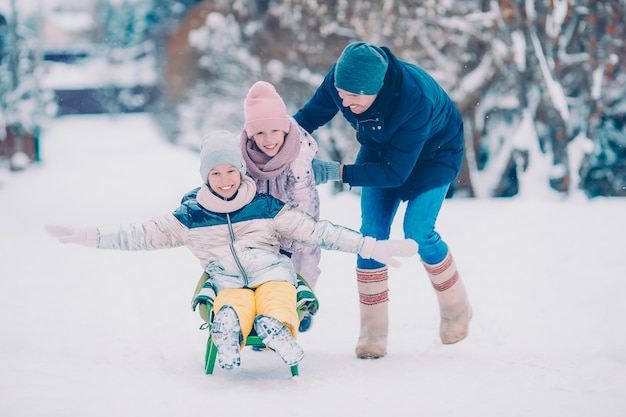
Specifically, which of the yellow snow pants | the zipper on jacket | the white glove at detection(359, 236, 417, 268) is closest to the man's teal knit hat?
the white glove at detection(359, 236, 417, 268)

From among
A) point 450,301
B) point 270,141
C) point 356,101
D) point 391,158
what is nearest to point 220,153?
point 270,141

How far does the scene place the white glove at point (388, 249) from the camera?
3.46 metres

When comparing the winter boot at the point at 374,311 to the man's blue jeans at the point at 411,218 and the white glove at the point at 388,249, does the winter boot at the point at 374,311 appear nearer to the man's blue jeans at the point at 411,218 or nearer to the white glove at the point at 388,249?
the man's blue jeans at the point at 411,218

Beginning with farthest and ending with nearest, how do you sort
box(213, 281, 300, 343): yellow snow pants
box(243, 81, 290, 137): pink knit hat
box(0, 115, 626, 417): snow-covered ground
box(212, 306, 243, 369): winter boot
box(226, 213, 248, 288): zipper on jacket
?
box(243, 81, 290, 137): pink knit hat → box(226, 213, 248, 288): zipper on jacket → box(213, 281, 300, 343): yellow snow pants → box(212, 306, 243, 369): winter boot → box(0, 115, 626, 417): snow-covered ground

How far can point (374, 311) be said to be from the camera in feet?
12.9

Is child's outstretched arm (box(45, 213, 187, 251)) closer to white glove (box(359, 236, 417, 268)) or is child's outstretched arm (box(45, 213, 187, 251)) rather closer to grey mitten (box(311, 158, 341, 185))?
grey mitten (box(311, 158, 341, 185))

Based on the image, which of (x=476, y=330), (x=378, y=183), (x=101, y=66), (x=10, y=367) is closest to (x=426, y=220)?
(x=378, y=183)

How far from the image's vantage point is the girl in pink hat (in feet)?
12.0

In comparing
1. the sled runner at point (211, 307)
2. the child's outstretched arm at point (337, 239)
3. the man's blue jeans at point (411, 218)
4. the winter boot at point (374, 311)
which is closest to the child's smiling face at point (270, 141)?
the child's outstretched arm at point (337, 239)

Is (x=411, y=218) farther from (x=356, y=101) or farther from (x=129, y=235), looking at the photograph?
(x=129, y=235)

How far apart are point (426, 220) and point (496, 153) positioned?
8.23 metres

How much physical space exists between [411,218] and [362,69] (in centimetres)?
82

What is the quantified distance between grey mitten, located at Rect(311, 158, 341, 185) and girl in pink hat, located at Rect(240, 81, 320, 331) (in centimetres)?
2

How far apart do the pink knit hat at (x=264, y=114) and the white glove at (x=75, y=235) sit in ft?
2.86
